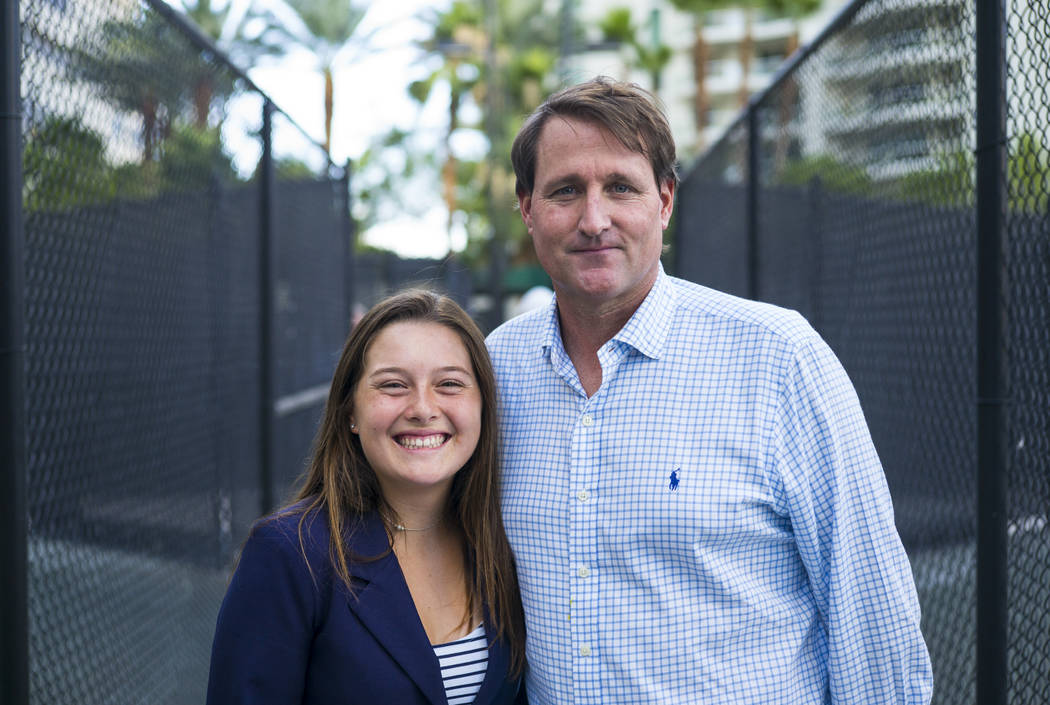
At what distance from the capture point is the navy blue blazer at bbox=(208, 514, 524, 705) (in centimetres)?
218

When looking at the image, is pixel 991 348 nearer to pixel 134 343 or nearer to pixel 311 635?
pixel 311 635

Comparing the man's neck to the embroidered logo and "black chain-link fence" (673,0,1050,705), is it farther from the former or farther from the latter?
"black chain-link fence" (673,0,1050,705)

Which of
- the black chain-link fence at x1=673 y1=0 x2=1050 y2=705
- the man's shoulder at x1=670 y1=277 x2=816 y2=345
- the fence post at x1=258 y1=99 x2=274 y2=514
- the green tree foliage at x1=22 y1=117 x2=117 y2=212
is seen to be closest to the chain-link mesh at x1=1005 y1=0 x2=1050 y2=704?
the black chain-link fence at x1=673 y1=0 x2=1050 y2=705

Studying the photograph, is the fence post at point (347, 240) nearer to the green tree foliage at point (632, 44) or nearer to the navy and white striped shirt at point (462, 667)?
the navy and white striped shirt at point (462, 667)

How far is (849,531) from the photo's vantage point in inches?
87.0

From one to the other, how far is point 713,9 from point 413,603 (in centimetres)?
3045

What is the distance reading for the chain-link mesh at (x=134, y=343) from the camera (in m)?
2.89

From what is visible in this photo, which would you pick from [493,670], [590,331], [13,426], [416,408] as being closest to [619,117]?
[590,331]

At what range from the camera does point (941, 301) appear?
3.21 metres

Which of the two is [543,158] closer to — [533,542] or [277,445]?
[533,542]

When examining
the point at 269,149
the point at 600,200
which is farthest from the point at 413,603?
the point at 269,149

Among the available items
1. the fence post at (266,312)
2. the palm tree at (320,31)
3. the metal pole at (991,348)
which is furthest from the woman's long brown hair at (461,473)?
the palm tree at (320,31)

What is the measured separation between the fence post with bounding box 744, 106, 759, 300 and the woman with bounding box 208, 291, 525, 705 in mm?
3024

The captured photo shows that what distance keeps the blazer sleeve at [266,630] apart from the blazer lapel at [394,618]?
12 centimetres
